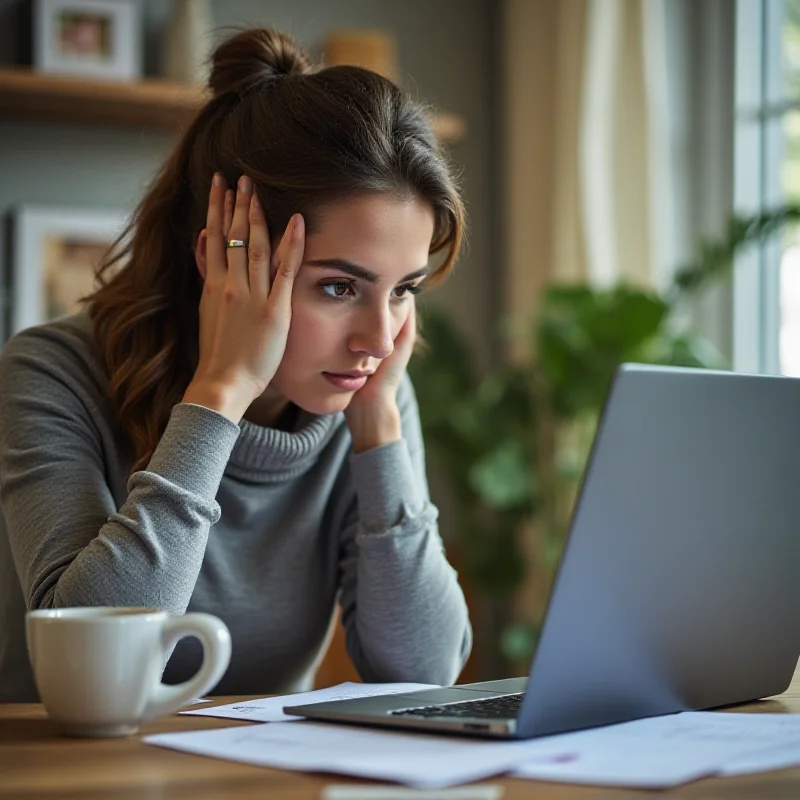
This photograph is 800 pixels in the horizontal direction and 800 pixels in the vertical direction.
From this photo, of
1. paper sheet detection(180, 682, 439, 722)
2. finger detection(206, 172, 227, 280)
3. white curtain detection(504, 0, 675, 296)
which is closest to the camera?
paper sheet detection(180, 682, 439, 722)

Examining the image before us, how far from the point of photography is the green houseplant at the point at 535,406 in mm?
2584

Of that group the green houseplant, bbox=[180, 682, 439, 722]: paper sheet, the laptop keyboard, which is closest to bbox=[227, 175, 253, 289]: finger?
bbox=[180, 682, 439, 722]: paper sheet

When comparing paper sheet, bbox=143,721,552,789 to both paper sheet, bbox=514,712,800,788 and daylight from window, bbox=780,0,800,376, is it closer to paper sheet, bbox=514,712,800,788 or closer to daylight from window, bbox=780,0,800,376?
paper sheet, bbox=514,712,800,788

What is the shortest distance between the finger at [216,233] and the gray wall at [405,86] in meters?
1.60

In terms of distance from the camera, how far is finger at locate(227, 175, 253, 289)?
4.26ft

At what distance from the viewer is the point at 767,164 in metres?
2.87

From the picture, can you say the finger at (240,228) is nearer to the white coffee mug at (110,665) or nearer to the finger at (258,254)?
the finger at (258,254)

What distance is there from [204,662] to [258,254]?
56 cm

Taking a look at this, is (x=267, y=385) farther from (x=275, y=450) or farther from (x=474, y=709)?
(x=474, y=709)

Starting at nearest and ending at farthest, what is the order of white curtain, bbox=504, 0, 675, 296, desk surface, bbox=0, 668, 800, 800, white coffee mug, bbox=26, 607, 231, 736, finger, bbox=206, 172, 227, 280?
desk surface, bbox=0, 668, 800, 800, white coffee mug, bbox=26, 607, 231, 736, finger, bbox=206, 172, 227, 280, white curtain, bbox=504, 0, 675, 296

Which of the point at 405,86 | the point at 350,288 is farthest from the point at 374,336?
the point at 405,86

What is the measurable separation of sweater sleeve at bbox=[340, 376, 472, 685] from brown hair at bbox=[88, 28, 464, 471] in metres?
0.24

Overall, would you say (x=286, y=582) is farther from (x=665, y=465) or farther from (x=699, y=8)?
(x=699, y=8)

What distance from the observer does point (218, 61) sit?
1.45 meters
